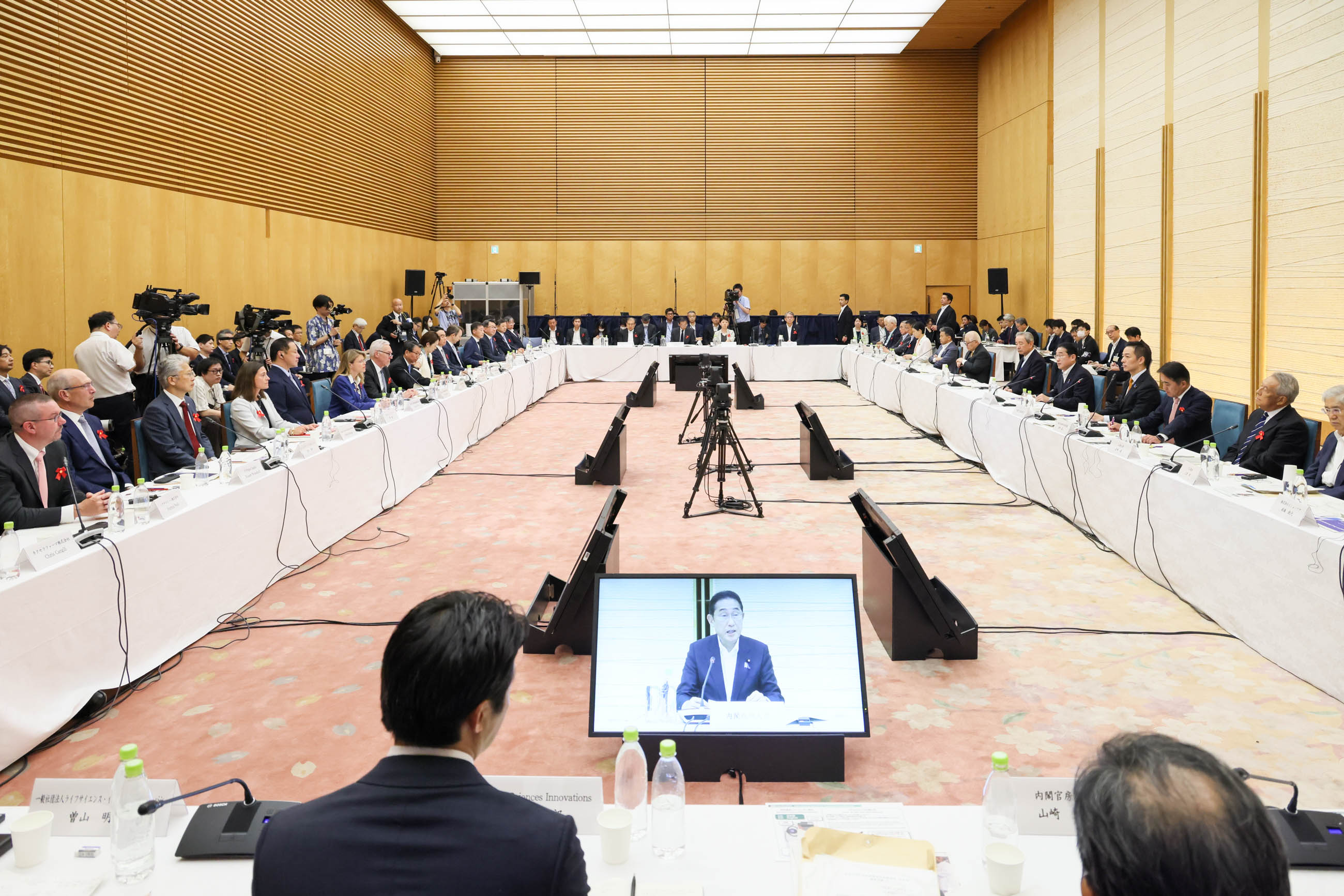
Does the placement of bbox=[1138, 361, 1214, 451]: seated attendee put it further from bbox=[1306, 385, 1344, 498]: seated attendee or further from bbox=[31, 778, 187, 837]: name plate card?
bbox=[31, 778, 187, 837]: name plate card

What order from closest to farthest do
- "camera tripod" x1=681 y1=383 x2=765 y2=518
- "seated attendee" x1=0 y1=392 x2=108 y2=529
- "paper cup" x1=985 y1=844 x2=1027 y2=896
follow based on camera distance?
"paper cup" x1=985 y1=844 x2=1027 y2=896
"seated attendee" x1=0 y1=392 x2=108 y2=529
"camera tripod" x1=681 y1=383 x2=765 y2=518

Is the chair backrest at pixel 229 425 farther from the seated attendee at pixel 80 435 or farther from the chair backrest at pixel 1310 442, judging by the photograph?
the chair backrest at pixel 1310 442

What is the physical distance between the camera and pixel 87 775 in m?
3.14

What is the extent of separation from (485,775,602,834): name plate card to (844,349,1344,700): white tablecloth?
3139mm

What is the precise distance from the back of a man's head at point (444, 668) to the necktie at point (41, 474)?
151 inches

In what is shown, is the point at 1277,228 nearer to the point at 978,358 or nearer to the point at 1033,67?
the point at 978,358

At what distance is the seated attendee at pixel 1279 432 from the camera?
17.3 feet

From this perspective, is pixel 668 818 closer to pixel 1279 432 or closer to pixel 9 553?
pixel 9 553

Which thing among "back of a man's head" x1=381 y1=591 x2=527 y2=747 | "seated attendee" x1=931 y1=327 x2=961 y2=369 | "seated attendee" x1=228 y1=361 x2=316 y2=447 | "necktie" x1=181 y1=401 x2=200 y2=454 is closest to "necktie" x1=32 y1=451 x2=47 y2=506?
"necktie" x1=181 y1=401 x2=200 y2=454

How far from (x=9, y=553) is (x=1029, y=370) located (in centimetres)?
889

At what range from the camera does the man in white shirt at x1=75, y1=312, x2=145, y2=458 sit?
7535 millimetres

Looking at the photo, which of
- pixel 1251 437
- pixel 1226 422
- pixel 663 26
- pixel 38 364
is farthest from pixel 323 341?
pixel 1251 437

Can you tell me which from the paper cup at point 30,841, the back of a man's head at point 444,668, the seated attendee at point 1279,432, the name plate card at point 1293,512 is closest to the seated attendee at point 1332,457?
the seated attendee at point 1279,432

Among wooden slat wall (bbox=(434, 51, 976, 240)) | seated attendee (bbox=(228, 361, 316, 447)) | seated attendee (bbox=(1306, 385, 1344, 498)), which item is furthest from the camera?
wooden slat wall (bbox=(434, 51, 976, 240))
